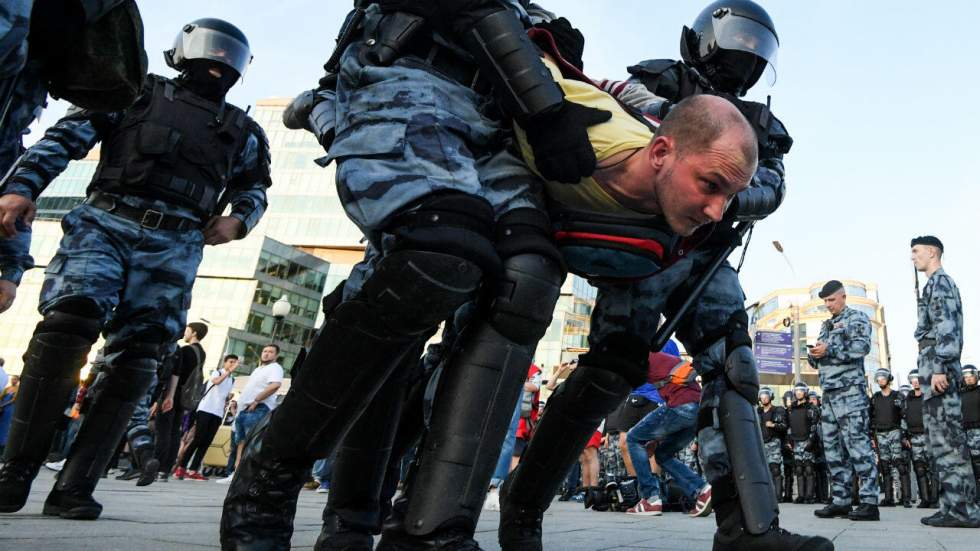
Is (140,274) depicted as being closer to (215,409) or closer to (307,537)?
(307,537)

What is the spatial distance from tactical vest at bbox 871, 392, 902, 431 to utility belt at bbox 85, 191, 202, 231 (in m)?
13.5

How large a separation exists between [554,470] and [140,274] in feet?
6.05

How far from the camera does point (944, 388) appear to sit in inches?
222

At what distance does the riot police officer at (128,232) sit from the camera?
8.21 ft

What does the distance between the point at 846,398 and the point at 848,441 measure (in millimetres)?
396

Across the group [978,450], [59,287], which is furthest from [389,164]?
[978,450]

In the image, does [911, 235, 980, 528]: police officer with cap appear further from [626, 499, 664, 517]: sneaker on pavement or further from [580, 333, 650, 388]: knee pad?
[580, 333, 650, 388]: knee pad

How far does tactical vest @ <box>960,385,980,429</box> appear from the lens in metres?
10.6

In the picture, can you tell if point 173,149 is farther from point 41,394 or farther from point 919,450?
point 919,450

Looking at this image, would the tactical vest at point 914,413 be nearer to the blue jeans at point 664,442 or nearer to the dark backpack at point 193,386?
the blue jeans at point 664,442

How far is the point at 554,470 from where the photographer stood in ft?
7.41

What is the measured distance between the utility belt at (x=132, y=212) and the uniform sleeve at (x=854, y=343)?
6090mm

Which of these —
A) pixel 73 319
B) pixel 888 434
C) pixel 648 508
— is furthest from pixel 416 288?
pixel 888 434

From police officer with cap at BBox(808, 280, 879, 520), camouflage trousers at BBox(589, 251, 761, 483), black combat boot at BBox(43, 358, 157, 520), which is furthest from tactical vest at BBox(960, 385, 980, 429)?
black combat boot at BBox(43, 358, 157, 520)
